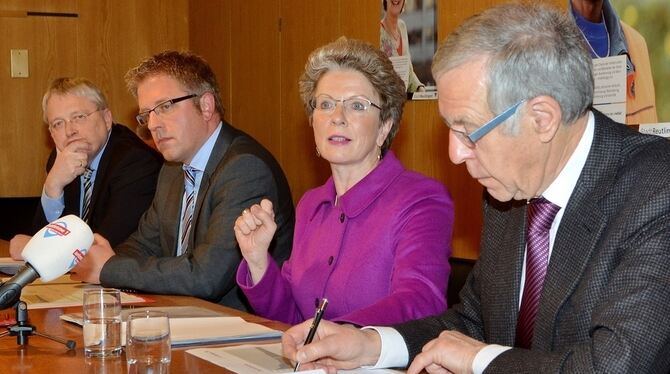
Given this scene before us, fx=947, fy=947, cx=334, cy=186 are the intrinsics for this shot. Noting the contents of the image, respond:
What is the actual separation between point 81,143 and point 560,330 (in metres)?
3.08

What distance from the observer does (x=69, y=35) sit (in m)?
6.46

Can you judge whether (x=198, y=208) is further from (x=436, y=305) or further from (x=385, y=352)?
(x=385, y=352)

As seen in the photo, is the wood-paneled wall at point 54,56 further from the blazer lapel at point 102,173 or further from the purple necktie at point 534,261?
the purple necktie at point 534,261

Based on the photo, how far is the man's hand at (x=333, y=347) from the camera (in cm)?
190

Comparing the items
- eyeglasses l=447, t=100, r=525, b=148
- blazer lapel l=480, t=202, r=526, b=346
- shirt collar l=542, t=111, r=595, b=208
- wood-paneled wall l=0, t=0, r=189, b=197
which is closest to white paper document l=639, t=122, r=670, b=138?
blazer lapel l=480, t=202, r=526, b=346

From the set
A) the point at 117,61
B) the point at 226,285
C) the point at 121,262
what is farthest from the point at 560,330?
the point at 117,61

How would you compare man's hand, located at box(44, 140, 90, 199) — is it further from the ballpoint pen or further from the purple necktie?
the purple necktie

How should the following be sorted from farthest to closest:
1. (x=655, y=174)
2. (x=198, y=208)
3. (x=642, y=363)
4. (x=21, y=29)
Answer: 1. (x=21, y=29)
2. (x=198, y=208)
3. (x=655, y=174)
4. (x=642, y=363)

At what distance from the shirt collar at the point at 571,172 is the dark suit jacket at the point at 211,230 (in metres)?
1.47

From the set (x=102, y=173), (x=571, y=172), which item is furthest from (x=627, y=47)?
(x=102, y=173)

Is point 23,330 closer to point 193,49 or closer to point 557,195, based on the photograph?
point 557,195

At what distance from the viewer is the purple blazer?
2.54 meters

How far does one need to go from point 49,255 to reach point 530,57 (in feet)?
4.02

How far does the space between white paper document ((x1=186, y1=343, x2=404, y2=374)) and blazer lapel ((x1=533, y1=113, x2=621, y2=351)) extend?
34cm
